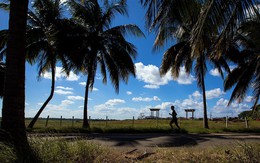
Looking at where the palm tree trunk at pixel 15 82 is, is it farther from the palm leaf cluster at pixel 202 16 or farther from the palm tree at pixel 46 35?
the palm tree at pixel 46 35

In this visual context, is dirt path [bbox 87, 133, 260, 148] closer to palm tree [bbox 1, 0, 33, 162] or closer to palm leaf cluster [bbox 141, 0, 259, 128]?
palm leaf cluster [bbox 141, 0, 259, 128]

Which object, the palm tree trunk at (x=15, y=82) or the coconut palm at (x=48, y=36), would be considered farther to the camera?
the coconut palm at (x=48, y=36)

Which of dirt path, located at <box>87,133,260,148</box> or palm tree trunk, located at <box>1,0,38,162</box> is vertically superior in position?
palm tree trunk, located at <box>1,0,38,162</box>

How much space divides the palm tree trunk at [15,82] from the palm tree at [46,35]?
1193cm

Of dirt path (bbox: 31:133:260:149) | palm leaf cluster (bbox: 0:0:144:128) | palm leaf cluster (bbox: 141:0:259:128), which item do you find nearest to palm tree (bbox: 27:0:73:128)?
palm leaf cluster (bbox: 0:0:144:128)

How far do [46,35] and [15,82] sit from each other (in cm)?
1274

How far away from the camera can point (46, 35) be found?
17.6 m

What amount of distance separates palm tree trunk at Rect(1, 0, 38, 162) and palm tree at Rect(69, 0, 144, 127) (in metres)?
12.8

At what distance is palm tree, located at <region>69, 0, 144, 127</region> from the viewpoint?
62.0ft

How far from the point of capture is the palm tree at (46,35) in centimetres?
1773

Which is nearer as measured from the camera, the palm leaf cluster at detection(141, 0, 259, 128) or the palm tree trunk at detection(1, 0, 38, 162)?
the palm tree trunk at detection(1, 0, 38, 162)

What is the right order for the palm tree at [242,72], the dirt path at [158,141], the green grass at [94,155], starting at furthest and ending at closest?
1. the palm tree at [242,72]
2. the dirt path at [158,141]
3. the green grass at [94,155]

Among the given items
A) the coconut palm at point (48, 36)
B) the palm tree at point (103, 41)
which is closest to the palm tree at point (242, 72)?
the palm tree at point (103, 41)

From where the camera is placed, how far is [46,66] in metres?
19.7
